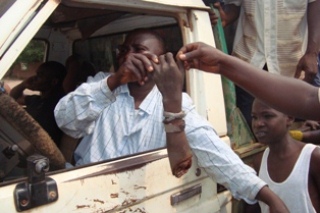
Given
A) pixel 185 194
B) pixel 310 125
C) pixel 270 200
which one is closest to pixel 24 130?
pixel 185 194

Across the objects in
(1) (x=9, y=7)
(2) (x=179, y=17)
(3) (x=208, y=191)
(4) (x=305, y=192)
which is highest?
(1) (x=9, y=7)

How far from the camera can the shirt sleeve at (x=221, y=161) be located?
195 centimetres

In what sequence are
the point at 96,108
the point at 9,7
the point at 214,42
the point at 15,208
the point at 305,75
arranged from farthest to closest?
the point at 305,75 → the point at 214,42 → the point at 96,108 → the point at 9,7 → the point at 15,208

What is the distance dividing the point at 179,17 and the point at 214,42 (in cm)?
25

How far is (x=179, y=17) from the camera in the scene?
219cm

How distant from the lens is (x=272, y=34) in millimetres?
2900

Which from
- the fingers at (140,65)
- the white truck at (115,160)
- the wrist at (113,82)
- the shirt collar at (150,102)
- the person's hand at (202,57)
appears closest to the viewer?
the white truck at (115,160)

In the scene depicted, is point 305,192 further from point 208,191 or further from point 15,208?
point 15,208

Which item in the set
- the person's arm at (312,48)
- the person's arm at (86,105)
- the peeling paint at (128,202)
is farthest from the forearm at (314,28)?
the peeling paint at (128,202)

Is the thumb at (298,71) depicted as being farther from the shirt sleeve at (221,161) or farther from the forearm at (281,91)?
the forearm at (281,91)

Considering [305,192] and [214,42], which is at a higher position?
[214,42]

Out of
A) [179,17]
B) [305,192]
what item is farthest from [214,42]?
[305,192]

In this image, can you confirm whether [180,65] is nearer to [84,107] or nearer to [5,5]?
[84,107]

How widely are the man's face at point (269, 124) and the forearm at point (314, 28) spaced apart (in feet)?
2.40
